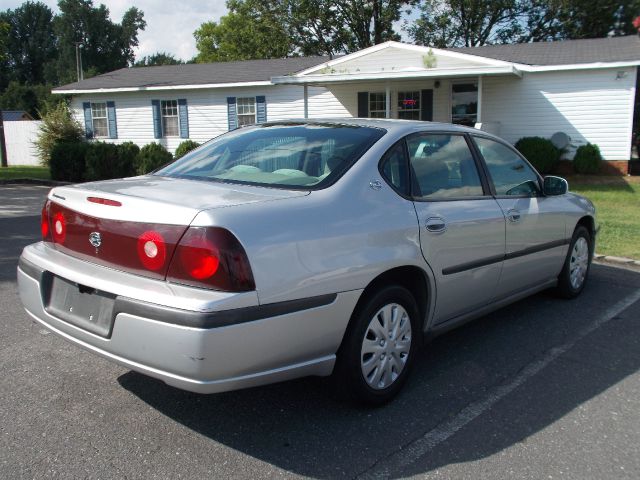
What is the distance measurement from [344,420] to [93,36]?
306 feet

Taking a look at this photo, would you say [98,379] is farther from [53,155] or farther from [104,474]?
[53,155]

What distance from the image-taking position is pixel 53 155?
1781 cm

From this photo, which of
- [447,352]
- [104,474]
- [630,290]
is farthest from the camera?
[630,290]

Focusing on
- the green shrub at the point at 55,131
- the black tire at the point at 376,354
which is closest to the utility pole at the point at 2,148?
the green shrub at the point at 55,131

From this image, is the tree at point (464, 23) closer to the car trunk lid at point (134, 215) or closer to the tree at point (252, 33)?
the tree at point (252, 33)

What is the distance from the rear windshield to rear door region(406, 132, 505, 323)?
0.45 meters

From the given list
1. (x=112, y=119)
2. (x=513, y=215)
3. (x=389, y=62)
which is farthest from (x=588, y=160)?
(x=112, y=119)

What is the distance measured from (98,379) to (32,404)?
17.1 inches

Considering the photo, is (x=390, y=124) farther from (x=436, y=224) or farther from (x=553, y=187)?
(x=553, y=187)

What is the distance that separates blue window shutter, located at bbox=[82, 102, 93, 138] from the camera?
24312 millimetres

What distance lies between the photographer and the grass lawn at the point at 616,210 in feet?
26.0

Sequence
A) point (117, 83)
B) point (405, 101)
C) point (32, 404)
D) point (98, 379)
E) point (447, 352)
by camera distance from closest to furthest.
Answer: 1. point (32, 404)
2. point (98, 379)
3. point (447, 352)
4. point (405, 101)
5. point (117, 83)

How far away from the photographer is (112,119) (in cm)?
2377

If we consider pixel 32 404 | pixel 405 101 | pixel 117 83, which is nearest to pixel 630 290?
pixel 32 404
